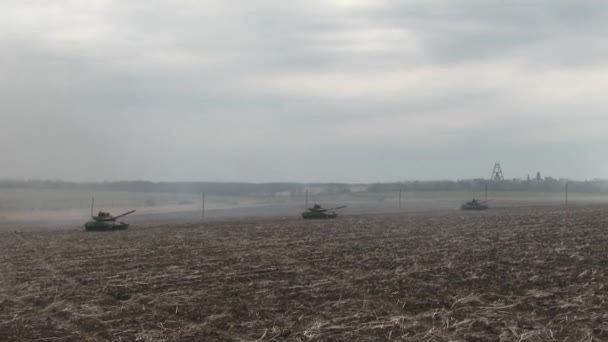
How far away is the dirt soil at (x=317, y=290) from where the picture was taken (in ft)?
35.5

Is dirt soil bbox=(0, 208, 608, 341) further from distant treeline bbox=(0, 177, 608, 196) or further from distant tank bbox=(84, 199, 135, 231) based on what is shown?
distant treeline bbox=(0, 177, 608, 196)

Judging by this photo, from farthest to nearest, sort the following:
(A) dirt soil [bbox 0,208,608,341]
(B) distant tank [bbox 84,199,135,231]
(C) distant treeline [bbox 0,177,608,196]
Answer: (C) distant treeline [bbox 0,177,608,196] → (B) distant tank [bbox 84,199,135,231] → (A) dirt soil [bbox 0,208,608,341]

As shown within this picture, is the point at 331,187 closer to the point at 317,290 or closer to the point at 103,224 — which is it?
the point at 103,224

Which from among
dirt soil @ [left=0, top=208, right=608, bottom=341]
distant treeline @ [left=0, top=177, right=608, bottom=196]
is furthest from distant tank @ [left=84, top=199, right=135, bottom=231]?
distant treeline @ [left=0, top=177, right=608, bottom=196]

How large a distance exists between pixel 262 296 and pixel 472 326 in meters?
4.66

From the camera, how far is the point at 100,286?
1557 centimetres

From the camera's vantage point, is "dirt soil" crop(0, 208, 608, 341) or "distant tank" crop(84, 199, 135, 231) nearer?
"dirt soil" crop(0, 208, 608, 341)

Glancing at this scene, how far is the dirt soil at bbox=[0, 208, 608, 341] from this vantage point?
10.8m

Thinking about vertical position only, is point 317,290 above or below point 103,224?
above

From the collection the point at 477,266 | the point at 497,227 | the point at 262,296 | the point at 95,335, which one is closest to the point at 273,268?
the point at 262,296

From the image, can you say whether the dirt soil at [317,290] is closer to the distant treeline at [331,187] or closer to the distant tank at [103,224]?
the distant tank at [103,224]

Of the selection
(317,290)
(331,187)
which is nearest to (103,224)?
(317,290)

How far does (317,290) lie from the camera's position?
46.5 ft

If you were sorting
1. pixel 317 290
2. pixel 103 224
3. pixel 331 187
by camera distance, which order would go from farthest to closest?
1. pixel 331 187
2. pixel 103 224
3. pixel 317 290
